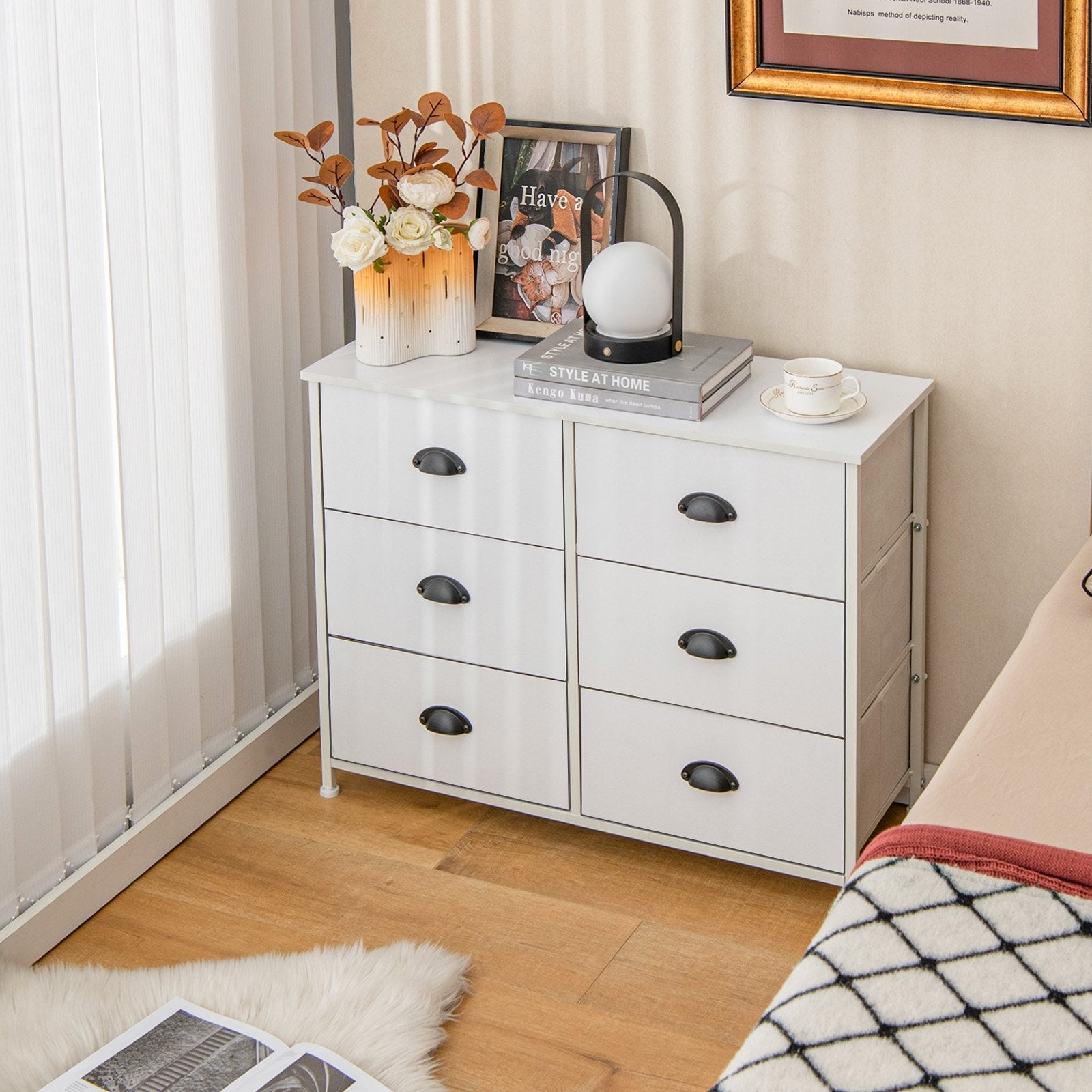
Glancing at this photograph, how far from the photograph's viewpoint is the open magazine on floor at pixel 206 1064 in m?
2.00

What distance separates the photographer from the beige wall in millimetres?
2271

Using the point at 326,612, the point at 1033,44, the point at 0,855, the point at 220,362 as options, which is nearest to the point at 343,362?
the point at 220,362

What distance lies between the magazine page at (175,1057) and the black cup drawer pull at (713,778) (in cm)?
72

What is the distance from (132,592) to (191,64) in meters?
0.81

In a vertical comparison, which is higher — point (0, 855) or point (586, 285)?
point (586, 285)

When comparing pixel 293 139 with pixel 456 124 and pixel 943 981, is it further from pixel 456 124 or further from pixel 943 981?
pixel 943 981

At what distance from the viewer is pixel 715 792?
2.38 metres

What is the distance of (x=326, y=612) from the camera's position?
2609 millimetres

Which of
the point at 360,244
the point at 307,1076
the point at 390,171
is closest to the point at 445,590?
the point at 360,244

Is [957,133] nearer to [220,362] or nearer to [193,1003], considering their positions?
[220,362]

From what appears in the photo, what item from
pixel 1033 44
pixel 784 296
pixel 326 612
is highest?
pixel 1033 44

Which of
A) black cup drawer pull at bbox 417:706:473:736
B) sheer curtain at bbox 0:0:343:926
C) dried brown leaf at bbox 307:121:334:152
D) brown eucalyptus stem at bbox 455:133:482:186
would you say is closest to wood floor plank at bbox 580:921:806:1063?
black cup drawer pull at bbox 417:706:473:736

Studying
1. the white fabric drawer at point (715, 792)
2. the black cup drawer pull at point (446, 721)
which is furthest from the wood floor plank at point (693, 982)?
the black cup drawer pull at point (446, 721)

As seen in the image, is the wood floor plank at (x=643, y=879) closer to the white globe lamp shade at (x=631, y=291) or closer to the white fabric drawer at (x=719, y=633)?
the white fabric drawer at (x=719, y=633)
